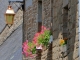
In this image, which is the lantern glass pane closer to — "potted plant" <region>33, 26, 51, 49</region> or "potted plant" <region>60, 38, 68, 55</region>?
"potted plant" <region>33, 26, 51, 49</region>

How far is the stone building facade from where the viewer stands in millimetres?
11325

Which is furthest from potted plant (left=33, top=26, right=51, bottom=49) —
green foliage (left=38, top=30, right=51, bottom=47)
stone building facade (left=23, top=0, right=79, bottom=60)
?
stone building facade (left=23, top=0, right=79, bottom=60)

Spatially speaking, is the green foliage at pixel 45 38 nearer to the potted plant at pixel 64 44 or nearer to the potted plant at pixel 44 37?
the potted plant at pixel 44 37

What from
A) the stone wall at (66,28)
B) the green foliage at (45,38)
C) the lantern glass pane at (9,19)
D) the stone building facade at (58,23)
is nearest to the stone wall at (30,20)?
the stone building facade at (58,23)

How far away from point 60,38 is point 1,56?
47.4 feet

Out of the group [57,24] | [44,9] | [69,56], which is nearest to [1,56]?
[44,9]

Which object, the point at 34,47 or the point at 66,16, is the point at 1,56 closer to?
the point at 34,47

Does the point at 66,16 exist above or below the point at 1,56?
above

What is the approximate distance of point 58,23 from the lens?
13.3 metres

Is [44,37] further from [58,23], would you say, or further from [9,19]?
[9,19]

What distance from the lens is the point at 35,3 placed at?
1767cm

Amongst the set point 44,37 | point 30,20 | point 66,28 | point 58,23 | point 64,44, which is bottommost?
point 64,44

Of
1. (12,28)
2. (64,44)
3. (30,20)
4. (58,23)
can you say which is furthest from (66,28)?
(12,28)

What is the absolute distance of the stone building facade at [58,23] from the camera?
11.3 m
